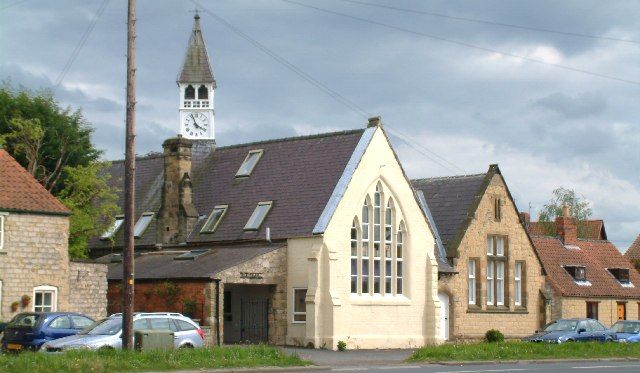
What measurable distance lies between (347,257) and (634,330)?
11.9 m

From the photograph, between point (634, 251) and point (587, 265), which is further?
point (634, 251)

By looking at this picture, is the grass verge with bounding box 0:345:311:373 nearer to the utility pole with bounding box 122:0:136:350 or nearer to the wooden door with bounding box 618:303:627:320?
the utility pole with bounding box 122:0:136:350

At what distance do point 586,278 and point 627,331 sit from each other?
1618cm

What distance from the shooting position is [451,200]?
52.7 meters

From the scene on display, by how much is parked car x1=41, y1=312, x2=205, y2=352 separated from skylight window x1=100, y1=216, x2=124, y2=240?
1973cm

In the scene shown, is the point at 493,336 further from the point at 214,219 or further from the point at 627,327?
the point at 214,219

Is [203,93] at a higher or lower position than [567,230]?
higher

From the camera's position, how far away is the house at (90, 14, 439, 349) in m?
42.2

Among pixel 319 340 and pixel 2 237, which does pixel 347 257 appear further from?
pixel 2 237

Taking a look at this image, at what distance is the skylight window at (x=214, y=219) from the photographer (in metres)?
47.6

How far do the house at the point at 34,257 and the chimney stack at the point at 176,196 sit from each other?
7.90 meters

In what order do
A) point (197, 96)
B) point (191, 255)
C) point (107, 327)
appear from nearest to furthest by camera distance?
point (107, 327), point (191, 255), point (197, 96)

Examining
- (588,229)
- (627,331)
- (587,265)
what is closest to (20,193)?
(627,331)

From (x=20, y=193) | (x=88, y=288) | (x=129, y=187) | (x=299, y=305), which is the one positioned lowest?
(x=299, y=305)
